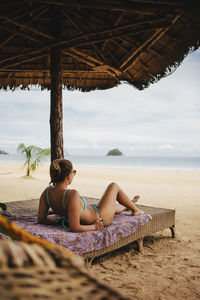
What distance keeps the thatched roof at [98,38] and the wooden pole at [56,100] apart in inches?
1.5

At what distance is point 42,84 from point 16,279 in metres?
4.87

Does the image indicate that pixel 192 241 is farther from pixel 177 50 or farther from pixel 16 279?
pixel 16 279

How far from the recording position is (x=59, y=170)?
244 cm

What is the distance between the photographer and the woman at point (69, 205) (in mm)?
2297

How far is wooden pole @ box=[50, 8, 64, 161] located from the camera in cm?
352

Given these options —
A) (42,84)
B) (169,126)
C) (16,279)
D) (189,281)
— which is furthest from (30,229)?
(169,126)

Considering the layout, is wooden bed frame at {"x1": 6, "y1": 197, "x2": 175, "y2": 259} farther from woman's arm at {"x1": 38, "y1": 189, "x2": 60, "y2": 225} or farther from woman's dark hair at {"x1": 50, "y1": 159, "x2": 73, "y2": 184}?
woman's dark hair at {"x1": 50, "y1": 159, "x2": 73, "y2": 184}

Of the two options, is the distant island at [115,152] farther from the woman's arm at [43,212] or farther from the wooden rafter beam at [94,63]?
the woman's arm at [43,212]

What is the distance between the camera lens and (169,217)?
10.8 feet

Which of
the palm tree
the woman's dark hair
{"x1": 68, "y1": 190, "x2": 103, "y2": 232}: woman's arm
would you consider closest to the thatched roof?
the woman's dark hair

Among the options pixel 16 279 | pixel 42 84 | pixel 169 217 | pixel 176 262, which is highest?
pixel 42 84

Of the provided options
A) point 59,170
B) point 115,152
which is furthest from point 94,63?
point 115,152

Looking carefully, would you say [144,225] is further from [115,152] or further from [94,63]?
[115,152]

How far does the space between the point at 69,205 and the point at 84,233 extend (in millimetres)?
300
